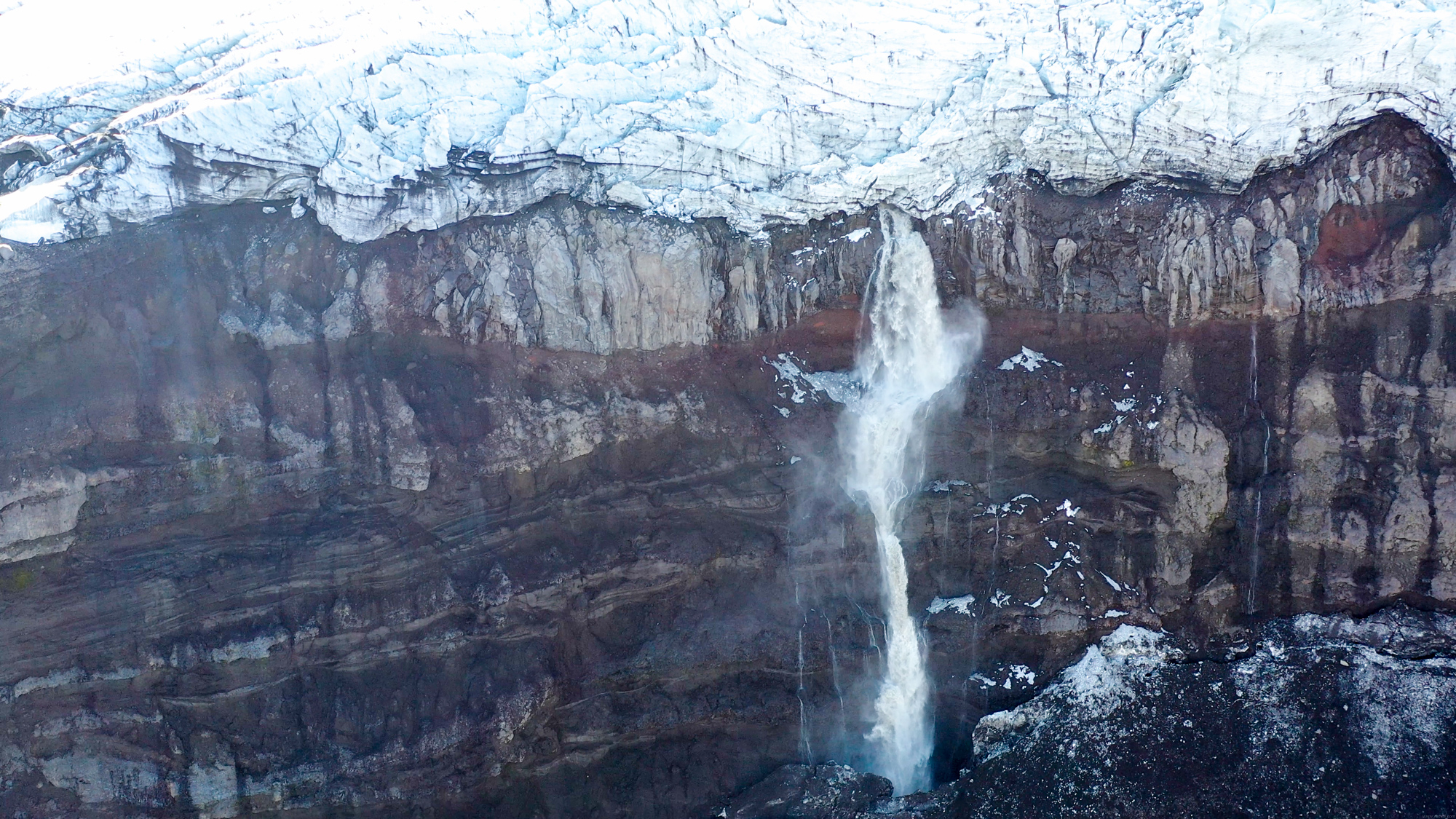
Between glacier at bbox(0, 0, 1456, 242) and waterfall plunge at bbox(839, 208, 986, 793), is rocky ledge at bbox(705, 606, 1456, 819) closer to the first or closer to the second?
waterfall plunge at bbox(839, 208, 986, 793)

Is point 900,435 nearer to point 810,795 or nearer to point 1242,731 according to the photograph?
point 810,795

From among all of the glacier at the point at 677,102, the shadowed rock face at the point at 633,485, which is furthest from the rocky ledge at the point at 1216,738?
the glacier at the point at 677,102

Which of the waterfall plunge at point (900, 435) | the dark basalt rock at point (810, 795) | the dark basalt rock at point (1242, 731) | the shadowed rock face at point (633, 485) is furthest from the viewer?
the waterfall plunge at point (900, 435)

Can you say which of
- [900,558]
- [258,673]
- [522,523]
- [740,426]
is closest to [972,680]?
[900,558]

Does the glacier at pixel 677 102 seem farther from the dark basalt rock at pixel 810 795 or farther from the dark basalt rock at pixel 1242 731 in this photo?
the dark basalt rock at pixel 810 795

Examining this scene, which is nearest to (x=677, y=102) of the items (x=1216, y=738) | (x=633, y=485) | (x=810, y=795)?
(x=633, y=485)
